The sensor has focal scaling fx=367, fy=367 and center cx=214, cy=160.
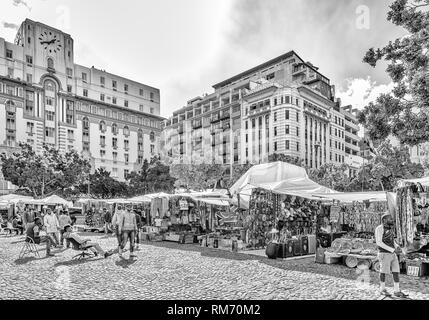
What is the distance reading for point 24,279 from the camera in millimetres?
9258

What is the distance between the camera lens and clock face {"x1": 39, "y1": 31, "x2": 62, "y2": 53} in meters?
63.4

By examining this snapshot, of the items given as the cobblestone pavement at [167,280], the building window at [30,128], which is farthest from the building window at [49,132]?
the cobblestone pavement at [167,280]

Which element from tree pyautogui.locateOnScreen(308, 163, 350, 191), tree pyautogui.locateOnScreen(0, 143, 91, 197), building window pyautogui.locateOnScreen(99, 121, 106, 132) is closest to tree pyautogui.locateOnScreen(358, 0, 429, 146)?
tree pyautogui.locateOnScreen(308, 163, 350, 191)

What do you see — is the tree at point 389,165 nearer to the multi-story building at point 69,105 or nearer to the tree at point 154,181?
the tree at point 154,181

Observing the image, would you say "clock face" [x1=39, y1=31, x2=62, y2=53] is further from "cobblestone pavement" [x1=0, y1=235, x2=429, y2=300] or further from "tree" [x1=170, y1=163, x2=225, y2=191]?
"cobblestone pavement" [x1=0, y1=235, x2=429, y2=300]

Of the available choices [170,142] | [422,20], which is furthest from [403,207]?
[170,142]

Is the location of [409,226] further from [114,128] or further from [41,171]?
[114,128]

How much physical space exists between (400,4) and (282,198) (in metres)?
8.15

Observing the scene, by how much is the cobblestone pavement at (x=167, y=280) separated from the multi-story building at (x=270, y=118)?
4717 centimetres

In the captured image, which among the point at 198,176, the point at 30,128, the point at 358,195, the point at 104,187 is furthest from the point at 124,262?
the point at 30,128

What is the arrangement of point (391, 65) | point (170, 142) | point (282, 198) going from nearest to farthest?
point (391, 65), point (282, 198), point (170, 142)

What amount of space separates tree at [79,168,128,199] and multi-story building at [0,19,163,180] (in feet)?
47.4
